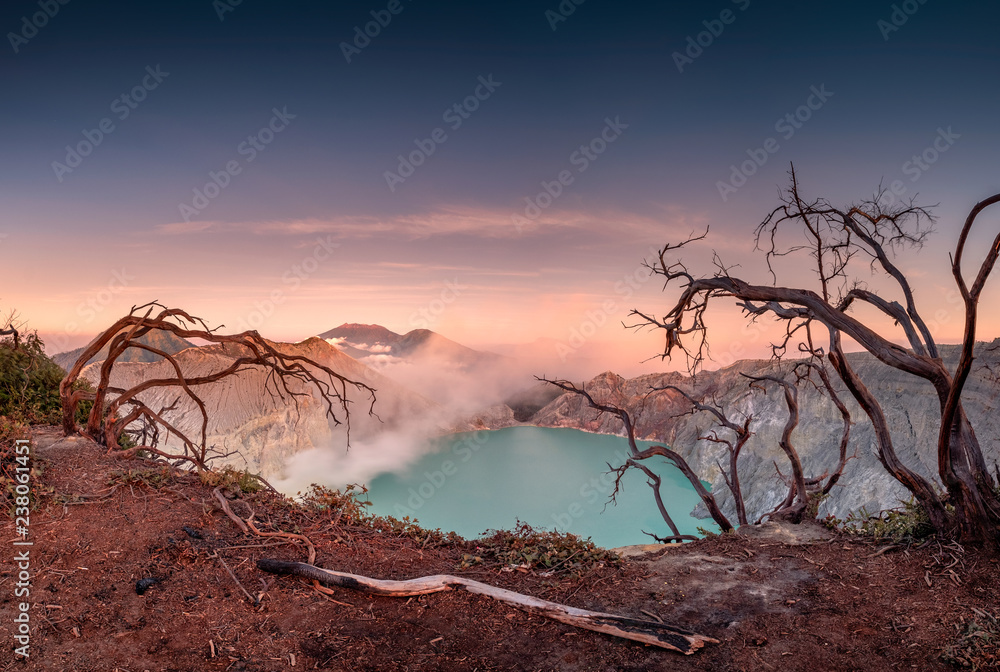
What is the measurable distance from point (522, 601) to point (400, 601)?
1.18 m

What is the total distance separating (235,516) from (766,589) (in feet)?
19.5

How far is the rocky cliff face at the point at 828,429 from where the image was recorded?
26938 mm

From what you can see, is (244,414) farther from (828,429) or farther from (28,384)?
(828,429)

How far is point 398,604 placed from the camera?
207 inches

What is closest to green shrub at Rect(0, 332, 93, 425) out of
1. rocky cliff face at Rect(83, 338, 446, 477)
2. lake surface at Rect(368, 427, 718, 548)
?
lake surface at Rect(368, 427, 718, 548)

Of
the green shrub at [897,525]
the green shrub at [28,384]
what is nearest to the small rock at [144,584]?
the green shrub at [28,384]

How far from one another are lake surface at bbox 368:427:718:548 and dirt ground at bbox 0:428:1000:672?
34905mm

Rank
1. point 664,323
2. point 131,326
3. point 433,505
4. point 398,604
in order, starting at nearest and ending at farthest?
point 398,604 → point 131,326 → point 664,323 → point 433,505

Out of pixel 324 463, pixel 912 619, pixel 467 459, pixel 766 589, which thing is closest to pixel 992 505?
pixel 912 619

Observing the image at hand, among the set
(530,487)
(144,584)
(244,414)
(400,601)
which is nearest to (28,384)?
(144,584)

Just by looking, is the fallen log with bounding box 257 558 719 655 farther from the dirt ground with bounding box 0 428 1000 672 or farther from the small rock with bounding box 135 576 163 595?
the small rock with bounding box 135 576 163 595

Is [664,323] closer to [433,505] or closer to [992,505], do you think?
[992,505]

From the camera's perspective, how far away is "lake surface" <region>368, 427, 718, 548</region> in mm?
44656

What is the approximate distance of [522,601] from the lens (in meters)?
5.22
